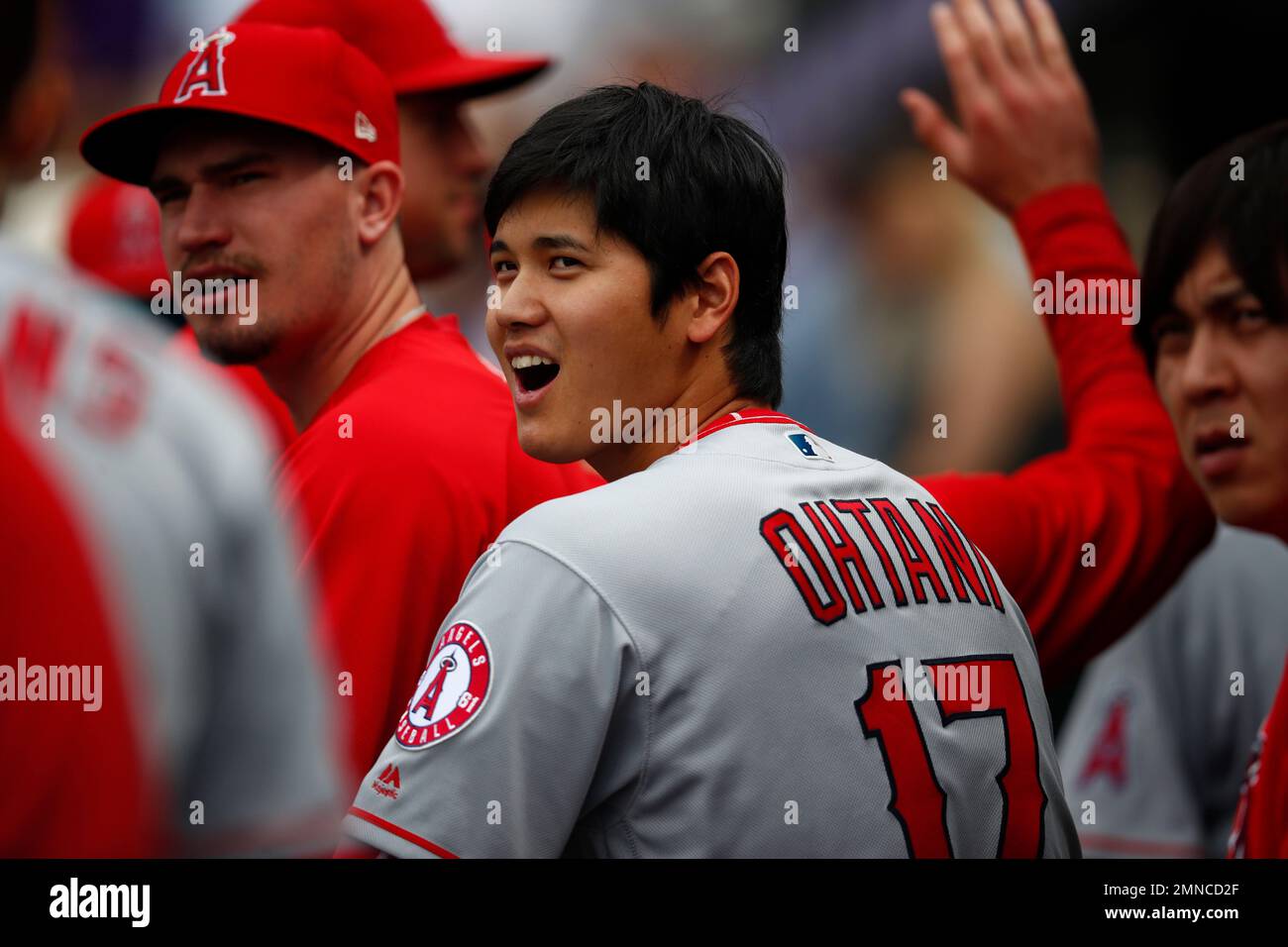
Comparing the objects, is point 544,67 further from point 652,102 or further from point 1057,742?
point 1057,742

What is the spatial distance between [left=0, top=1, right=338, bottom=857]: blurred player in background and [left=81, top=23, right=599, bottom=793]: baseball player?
1.67 ft

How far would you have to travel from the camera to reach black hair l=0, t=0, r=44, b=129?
52.1 inches

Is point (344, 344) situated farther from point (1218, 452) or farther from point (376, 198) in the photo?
point (1218, 452)

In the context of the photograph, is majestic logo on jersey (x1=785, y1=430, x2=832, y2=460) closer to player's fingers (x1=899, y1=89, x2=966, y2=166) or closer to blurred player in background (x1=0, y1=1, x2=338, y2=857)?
blurred player in background (x1=0, y1=1, x2=338, y2=857)

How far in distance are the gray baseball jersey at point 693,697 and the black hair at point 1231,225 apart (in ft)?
3.49

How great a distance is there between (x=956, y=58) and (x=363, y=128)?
1.03 metres

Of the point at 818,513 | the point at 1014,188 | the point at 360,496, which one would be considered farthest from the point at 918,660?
the point at 1014,188

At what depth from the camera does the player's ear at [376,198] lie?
2096 mm

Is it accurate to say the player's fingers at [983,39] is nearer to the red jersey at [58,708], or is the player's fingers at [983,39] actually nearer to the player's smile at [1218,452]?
the player's smile at [1218,452]

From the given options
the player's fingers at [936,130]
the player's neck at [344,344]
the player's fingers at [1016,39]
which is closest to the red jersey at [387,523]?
the player's neck at [344,344]

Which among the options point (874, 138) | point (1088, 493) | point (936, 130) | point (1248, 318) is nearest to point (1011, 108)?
point (936, 130)

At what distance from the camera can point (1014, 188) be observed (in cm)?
246

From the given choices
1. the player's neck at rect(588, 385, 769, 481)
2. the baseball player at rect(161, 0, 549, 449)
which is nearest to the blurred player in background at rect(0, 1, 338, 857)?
the player's neck at rect(588, 385, 769, 481)
